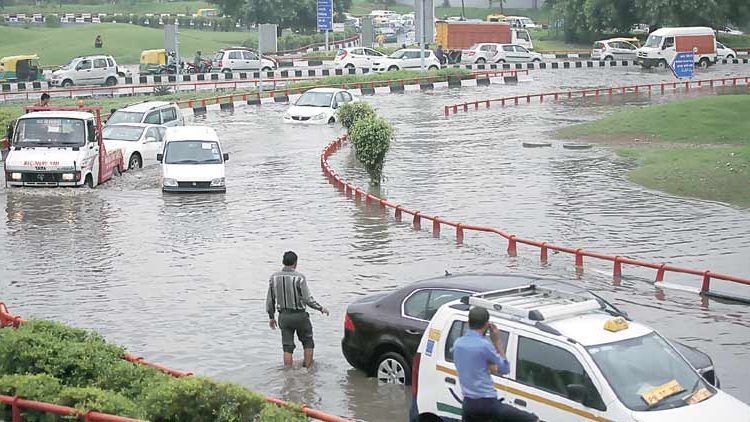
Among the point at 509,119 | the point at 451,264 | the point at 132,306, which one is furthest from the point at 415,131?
the point at 132,306

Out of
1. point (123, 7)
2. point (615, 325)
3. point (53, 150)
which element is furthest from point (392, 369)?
point (123, 7)

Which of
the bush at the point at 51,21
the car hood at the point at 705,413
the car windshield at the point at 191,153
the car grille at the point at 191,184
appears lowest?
the car hood at the point at 705,413

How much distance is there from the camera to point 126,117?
3238 centimetres

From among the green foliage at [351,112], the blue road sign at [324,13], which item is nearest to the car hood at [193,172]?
the green foliage at [351,112]

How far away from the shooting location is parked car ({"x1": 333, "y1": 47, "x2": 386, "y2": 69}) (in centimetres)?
6075

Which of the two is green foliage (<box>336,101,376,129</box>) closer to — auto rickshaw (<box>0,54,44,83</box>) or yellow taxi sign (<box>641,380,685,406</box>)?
yellow taxi sign (<box>641,380,685,406</box>)

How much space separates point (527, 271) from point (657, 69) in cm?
4711

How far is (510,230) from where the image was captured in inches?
855

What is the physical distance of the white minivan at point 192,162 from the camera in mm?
26312

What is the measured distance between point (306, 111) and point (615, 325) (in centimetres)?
3141

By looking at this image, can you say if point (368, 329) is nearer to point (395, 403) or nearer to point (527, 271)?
point (395, 403)

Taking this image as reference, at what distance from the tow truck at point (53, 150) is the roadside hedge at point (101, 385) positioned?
14.5 metres

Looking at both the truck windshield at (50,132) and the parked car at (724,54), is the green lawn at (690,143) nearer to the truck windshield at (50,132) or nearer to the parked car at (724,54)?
the truck windshield at (50,132)

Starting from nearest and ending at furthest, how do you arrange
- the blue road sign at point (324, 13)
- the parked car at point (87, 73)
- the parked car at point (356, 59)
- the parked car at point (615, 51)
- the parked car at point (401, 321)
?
the parked car at point (401, 321)
the parked car at point (87, 73)
the parked car at point (356, 59)
the blue road sign at point (324, 13)
the parked car at point (615, 51)
